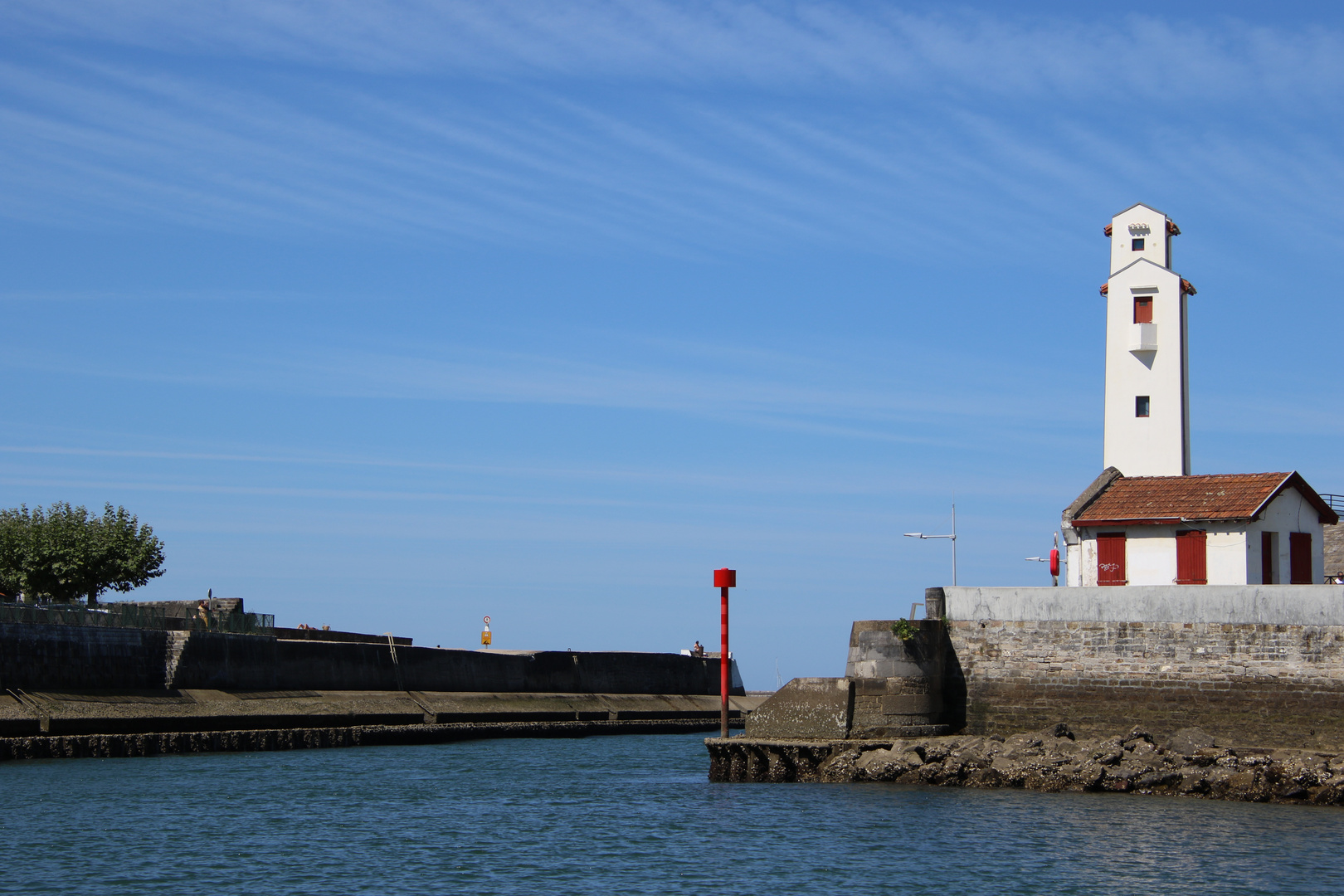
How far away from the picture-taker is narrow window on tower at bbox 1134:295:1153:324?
133 feet

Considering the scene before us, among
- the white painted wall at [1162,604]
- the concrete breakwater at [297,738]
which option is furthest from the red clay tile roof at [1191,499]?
the concrete breakwater at [297,738]

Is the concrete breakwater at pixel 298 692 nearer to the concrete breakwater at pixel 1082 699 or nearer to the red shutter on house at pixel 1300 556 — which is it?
the concrete breakwater at pixel 1082 699

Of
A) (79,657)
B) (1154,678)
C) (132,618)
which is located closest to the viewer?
(1154,678)

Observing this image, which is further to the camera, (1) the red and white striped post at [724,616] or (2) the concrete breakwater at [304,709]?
(2) the concrete breakwater at [304,709]

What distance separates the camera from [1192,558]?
3262 centimetres

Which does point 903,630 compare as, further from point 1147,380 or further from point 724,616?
point 1147,380

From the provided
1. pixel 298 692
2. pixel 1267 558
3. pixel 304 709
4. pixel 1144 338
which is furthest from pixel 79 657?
pixel 1267 558

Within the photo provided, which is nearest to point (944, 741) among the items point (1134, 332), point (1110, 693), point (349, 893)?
point (1110, 693)

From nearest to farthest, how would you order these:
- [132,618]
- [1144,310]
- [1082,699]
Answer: [1082,699] < [1144,310] < [132,618]

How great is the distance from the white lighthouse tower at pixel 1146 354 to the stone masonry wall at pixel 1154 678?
11014 millimetres

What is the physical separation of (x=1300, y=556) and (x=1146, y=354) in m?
8.43

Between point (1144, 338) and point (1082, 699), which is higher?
point (1144, 338)

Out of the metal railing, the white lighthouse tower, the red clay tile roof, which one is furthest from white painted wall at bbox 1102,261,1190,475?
the metal railing

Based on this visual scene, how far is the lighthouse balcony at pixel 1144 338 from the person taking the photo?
40094 mm
